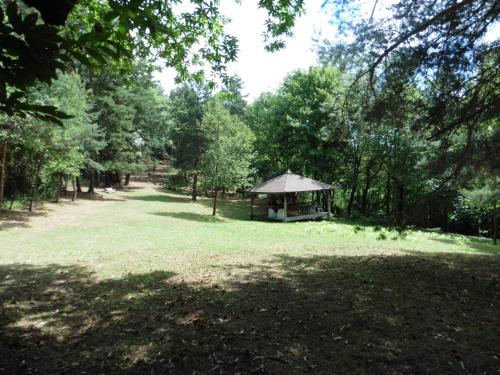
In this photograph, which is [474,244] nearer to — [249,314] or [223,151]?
[223,151]

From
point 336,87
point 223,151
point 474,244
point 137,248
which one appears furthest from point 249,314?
point 223,151

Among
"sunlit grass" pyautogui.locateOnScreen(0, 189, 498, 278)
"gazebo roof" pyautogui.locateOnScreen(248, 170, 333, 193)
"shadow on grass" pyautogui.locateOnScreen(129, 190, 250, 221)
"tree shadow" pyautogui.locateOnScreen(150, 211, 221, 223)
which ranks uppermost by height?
"gazebo roof" pyautogui.locateOnScreen(248, 170, 333, 193)

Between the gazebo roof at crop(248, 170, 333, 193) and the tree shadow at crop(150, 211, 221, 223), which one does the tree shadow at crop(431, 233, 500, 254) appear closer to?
the gazebo roof at crop(248, 170, 333, 193)

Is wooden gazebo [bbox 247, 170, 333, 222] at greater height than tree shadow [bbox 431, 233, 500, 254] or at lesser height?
greater

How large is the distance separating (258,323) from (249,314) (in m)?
0.31

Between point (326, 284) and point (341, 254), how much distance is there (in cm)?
358

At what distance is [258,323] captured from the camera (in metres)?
4.25

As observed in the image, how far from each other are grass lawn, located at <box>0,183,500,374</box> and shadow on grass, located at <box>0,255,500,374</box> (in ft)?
0.06

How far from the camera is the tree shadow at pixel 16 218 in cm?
1440

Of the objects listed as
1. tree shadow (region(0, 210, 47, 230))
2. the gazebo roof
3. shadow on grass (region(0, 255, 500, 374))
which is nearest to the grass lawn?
shadow on grass (region(0, 255, 500, 374))

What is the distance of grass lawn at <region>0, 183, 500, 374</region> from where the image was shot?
11.2 ft

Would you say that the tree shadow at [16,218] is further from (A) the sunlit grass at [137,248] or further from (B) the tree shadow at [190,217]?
(B) the tree shadow at [190,217]

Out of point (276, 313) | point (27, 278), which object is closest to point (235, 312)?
point (276, 313)

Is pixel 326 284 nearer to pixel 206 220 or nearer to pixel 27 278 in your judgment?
pixel 27 278
